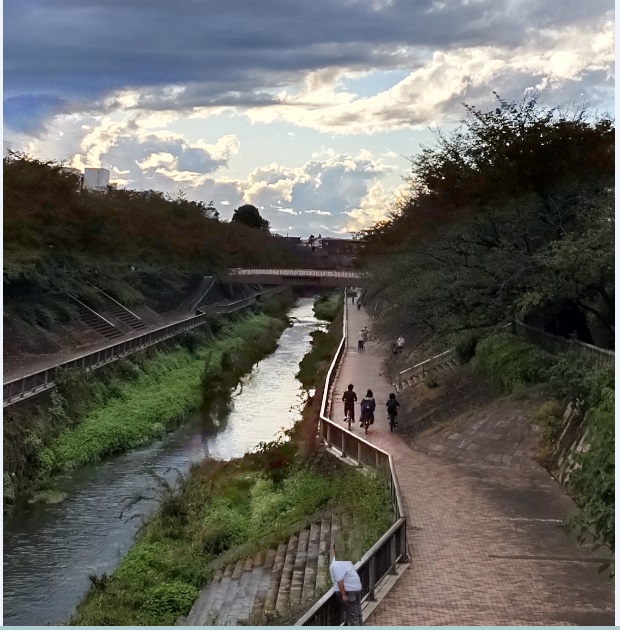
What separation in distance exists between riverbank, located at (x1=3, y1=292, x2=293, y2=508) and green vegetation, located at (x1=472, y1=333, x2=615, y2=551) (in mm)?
11389

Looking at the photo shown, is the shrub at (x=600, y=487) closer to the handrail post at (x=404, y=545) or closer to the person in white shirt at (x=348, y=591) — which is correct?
the person in white shirt at (x=348, y=591)

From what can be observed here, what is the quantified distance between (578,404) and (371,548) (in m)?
6.95

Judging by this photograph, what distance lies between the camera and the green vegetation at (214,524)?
51.0 ft

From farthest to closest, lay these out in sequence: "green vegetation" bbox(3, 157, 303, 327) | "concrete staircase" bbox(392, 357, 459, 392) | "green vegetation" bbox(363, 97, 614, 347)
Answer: "green vegetation" bbox(3, 157, 303, 327) < "concrete staircase" bbox(392, 357, 459, 392) < "green vegetation" bbox(363, 97, 614, 347)

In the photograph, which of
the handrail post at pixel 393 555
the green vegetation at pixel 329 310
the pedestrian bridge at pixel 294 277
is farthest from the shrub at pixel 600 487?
the green vegetation at pixel 329 310

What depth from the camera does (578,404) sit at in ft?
57.1

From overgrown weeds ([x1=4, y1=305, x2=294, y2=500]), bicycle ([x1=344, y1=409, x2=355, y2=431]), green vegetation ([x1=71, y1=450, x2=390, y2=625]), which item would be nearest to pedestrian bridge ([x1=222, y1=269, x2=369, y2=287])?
overgrown weeds ([x1=4, y1=305, x2=294, y2=500])

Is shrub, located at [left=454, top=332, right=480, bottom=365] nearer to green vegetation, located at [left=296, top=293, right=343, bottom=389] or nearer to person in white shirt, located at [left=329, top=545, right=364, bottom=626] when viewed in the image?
green vegetation, located at [left=296, top=293, right=343, bottom=389]

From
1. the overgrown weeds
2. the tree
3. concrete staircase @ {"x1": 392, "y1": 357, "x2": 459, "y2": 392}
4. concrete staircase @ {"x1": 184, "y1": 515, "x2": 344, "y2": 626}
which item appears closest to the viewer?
concrete staircase @ {"x1": 184, "y1": 515, "x2": 344, "y2": 626}

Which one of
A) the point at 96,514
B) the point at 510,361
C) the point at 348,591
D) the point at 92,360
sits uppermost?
the point at 510,361

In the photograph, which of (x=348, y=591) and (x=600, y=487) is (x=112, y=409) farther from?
(x=600, y=487)

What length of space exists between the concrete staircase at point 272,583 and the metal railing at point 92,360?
10350 mm

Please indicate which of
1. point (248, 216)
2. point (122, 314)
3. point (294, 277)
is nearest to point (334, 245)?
point (248, 216)

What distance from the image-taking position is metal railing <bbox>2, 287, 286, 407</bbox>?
25969mm
